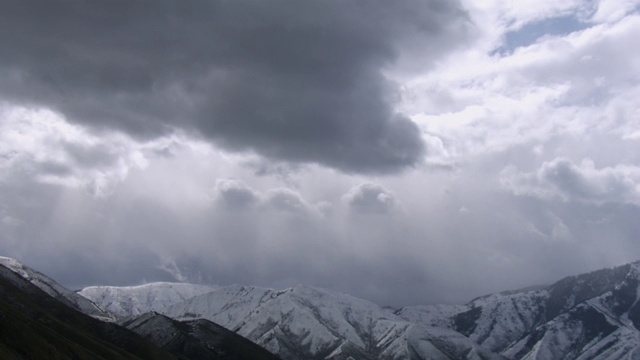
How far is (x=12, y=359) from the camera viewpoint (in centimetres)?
19175
